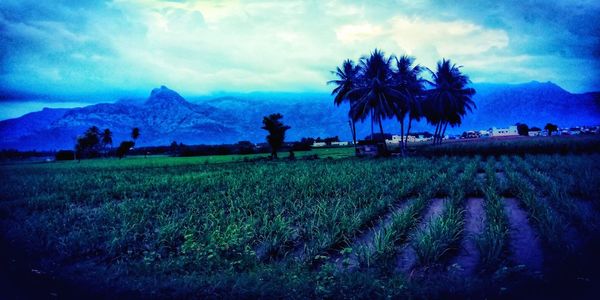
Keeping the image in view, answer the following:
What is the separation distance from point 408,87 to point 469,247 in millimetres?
33921

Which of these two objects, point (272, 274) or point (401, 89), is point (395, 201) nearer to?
point (272, 274)

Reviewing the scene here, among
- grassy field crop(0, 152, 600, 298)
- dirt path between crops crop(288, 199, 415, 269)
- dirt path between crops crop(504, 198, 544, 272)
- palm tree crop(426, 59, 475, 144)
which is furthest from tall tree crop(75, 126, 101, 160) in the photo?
palm tree crop(426, 59, 475, 144)

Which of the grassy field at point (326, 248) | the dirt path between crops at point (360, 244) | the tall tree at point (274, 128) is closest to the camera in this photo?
the grassy field at point (326, 248)

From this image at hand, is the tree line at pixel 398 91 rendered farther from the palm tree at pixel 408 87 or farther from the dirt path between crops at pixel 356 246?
the dirt path between crops at pixel 356 246

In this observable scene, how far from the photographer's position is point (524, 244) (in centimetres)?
552

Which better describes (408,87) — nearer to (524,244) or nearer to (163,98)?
(163,98)

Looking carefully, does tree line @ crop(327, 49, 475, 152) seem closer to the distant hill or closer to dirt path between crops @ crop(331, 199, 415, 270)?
the distant hill

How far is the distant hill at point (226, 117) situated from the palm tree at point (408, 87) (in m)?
5.25

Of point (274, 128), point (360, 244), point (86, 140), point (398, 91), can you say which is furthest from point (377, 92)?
point (360, 244)

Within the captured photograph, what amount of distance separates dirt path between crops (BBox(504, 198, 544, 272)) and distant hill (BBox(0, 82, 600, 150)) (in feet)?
7.02

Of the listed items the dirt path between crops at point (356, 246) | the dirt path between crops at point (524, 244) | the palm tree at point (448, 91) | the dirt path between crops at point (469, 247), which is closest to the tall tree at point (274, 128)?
the palm tree at point (448, 91)

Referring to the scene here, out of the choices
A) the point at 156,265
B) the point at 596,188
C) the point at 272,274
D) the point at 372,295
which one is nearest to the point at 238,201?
the point at 156,265

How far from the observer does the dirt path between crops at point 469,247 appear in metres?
4.72

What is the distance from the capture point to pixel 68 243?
610 cm
